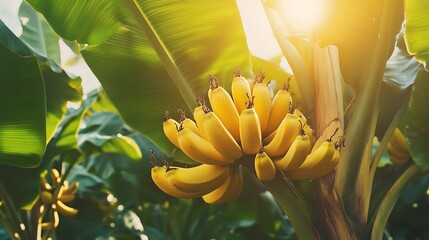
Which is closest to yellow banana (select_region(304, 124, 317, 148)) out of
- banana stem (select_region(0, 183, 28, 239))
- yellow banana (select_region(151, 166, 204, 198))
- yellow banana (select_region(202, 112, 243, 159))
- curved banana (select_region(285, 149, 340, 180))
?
curved banana (select_region(285, 149, 340, 180))

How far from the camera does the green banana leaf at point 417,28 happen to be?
1.28 metres

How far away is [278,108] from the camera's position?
1244mm

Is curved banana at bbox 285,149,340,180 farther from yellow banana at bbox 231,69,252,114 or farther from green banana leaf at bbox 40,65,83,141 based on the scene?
green banana leaf at bbox 40,65,83,141

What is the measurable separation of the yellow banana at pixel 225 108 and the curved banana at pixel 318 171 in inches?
6.3

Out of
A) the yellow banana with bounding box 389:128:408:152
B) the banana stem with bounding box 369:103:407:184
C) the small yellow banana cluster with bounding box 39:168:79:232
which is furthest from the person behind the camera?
the small yellow banana cluster with bounding box 39:168:79:232

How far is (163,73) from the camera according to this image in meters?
1.66

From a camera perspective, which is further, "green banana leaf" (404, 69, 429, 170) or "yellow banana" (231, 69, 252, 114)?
"green banana leaf" (404, 69, 429, 170)

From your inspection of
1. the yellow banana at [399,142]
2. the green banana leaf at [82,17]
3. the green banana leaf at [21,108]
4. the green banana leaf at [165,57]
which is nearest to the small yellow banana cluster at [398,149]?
the yellow banana at [399,142]

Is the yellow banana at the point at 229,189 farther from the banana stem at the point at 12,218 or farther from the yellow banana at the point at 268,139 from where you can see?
the banana stem at the point at 12,218

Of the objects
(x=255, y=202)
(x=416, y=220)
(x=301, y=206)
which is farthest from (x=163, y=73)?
(x=416, y=220)

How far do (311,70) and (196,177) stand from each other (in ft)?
1.55

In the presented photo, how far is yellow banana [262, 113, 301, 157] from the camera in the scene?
1.13 meters

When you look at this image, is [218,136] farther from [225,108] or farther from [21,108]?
[21,108]

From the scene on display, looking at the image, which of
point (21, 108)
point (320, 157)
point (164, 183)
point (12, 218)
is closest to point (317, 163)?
point (320, 157)
